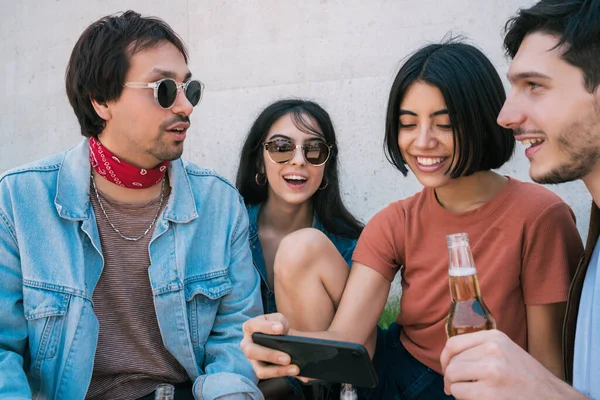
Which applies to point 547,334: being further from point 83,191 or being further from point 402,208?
point 83,191

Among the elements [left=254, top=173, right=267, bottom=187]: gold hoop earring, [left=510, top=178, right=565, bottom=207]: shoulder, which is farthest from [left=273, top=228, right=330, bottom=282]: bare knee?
[left=254, top=173, right=267, bottom=187]: gold hoop earring

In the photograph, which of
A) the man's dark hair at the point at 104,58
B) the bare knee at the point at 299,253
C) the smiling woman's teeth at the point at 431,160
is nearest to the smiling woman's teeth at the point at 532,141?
the smiling woman's teeth at the point at 431,160

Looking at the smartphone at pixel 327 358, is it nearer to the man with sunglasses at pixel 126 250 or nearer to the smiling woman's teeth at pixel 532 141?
the man with sunglasses at pixel 126 250

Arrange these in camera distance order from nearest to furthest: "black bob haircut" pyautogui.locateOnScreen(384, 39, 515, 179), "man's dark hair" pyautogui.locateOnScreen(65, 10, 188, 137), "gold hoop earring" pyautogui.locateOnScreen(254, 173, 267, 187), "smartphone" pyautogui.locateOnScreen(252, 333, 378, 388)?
"smartphone" pyautogui.locateOnScreen(252, 333, 378, 388) < "black bob haircut" pyautogui.locateOnScreen(384, 39, 515, 179) < "man's dark hair" pyautogui.locateOnScreen(65, 10, 188, 137) < "gold hoop earring" pyautogui.locateOnScreen(254, 173, 267, 187)

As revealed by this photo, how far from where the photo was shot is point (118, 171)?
9.52ft

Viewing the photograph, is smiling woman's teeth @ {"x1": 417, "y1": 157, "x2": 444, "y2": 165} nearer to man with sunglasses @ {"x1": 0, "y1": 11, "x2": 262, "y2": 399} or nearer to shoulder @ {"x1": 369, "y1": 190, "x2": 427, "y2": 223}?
shoulder @ {"x1": 369, "y1": 190, "x2": 427, "y2": 223}

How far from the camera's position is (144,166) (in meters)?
3.00

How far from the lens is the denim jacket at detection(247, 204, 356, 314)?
347 centimetres

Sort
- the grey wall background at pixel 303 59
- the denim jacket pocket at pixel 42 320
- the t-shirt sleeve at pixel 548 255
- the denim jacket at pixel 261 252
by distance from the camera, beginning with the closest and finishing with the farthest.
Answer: the t-shirt sleeve at pixel 548 255, the denim jacket pocket at pixel 42 320, the denim jacket at pixel 261 252, the grey wall background at pixel 303 59

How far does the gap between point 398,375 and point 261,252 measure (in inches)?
46.2

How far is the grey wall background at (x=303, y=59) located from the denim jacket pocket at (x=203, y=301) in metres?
1.92

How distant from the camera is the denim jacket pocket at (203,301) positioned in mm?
2885

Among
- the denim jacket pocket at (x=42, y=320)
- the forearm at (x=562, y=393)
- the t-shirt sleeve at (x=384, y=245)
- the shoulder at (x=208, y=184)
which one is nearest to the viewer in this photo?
the forearm at (x=562, y=393)

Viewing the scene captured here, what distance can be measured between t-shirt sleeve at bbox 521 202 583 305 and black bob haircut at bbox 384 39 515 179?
338 millimetres
